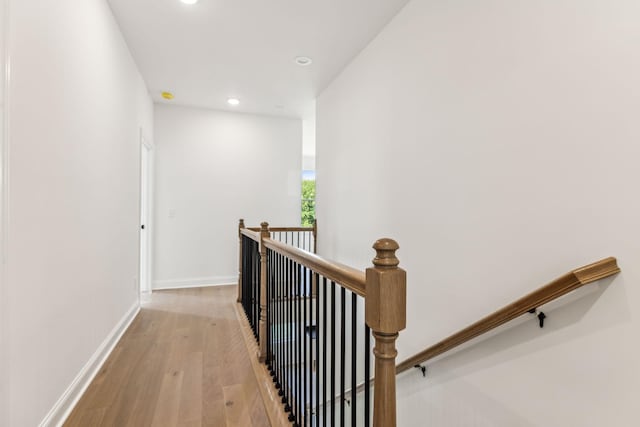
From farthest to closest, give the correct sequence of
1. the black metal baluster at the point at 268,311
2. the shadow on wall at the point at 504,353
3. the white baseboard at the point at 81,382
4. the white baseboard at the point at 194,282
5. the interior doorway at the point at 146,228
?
the white baseboard at the point at 194,282 → the interior doorway at the point at 146,228 → the black metal baluster at the point at 268,311 → the white baseboard at the point at 81,382 → the shadow on wall at the point at 504,353

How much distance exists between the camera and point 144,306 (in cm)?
376

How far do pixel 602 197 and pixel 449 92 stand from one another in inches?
42.7

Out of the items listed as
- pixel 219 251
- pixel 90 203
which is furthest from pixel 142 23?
pixel 219 251

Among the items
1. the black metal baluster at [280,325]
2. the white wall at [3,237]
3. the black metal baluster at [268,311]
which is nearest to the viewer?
the white wall at [3,237]

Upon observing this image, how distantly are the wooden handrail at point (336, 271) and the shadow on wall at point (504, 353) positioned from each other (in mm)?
1027

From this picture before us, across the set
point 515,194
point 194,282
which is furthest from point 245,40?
point 194,282

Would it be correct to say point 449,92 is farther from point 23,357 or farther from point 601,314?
point 23,357

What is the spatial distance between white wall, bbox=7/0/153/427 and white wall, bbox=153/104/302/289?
187 centimetres

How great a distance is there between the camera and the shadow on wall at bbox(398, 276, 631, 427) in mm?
1308

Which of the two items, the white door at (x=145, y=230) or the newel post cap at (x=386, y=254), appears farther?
the white door at (x=145, y=230)

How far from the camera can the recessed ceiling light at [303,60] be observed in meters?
3.29

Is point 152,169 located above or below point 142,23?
below

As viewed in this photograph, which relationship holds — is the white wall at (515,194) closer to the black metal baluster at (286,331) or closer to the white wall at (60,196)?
the black metal baluster at (286,331)

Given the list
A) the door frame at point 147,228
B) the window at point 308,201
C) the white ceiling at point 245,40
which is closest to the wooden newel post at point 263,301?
the white ceiling at point 245,40
